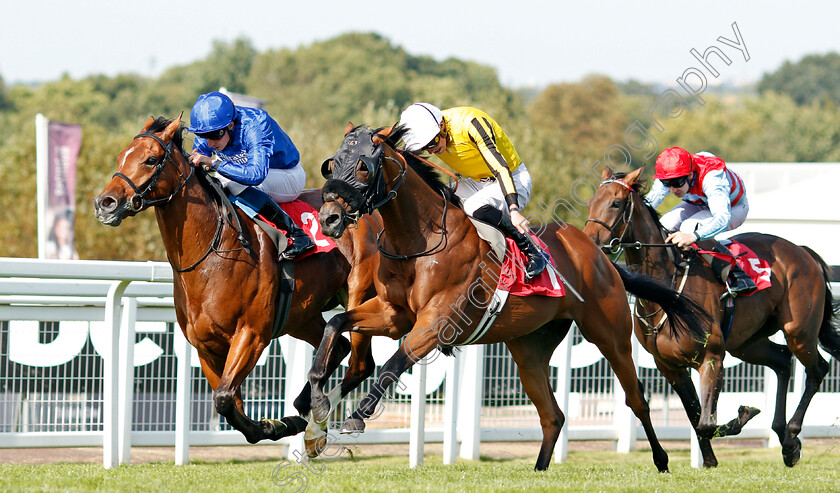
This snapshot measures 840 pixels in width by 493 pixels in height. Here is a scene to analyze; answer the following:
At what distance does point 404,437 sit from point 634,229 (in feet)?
8.17

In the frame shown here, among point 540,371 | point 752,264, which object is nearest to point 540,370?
point 540,371

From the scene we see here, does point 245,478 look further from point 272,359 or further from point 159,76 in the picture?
point 159,76

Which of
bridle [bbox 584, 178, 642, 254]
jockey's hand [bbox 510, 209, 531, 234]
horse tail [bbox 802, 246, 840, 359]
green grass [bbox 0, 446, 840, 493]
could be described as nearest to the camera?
green grass [bbox 0, 446, 840, 493]

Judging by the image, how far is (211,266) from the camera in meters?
5.16

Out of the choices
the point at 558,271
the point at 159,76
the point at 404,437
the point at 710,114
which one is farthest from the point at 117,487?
the point at 159,76

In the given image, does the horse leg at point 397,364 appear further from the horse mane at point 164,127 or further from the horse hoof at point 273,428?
the horse mane at point 164,127

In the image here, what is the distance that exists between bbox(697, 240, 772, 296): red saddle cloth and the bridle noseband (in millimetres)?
3884

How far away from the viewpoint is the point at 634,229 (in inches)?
261

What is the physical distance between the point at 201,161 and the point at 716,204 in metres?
3.51

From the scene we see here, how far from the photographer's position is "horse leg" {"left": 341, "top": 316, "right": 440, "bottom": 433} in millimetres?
4758

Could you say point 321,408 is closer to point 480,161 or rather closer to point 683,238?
point 480,161

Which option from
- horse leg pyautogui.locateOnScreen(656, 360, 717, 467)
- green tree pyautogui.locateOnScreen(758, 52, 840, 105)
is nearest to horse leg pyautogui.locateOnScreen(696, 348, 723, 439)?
horse leg pyautogui.locateOnScreen(656, 360, 717, 467)

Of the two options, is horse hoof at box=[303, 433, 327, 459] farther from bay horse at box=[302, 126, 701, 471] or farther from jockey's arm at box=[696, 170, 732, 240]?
jockey's arm at box=[696, 170, 732, 240]

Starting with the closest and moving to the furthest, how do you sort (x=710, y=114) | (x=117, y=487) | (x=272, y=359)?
1. (x=117, y=487)
2. (x=272, y=359)
3. (x=710, y=114)
